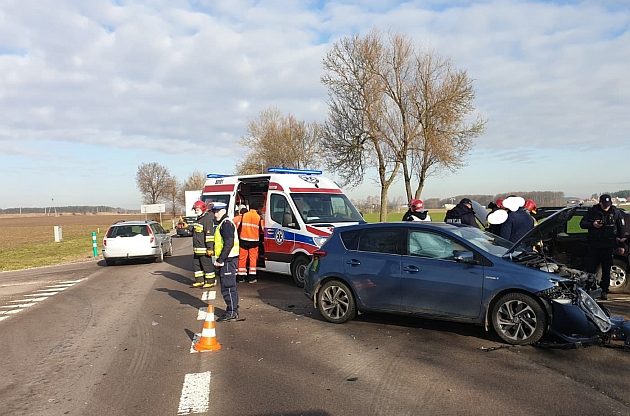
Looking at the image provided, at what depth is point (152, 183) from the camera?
100562 millimetres

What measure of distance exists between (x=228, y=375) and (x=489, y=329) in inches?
128

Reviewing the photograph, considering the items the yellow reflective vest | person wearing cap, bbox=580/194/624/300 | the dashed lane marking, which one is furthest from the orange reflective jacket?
person wearing cap, bbox=580/194/624/300

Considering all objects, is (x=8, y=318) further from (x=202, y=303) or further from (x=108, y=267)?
(x=108, y=267)

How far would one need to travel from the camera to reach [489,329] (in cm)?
663

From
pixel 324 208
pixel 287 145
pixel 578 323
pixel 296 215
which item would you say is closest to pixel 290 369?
pixel 578 323

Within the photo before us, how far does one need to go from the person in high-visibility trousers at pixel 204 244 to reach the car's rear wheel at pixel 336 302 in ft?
12.7

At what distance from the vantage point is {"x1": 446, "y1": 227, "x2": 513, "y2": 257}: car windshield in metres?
6.87

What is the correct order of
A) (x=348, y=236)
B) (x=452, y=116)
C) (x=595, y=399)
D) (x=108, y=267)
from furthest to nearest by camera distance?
1. (x=452, y=116)
2. (x=108, y=267)
3. (x=348, y=236)
4. (x=595, y=399)

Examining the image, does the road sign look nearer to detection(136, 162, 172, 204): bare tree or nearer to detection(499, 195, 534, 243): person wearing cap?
detection(136, 162, 172, 204): bare tree

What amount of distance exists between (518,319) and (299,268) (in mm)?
5658

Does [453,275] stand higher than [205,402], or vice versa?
[453,275]

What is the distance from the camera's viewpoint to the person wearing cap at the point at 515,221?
9.21 m

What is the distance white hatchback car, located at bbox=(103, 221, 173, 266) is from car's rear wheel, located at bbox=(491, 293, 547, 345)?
13.5 metres

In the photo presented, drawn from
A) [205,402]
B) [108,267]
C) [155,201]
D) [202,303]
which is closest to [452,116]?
[108,267]
